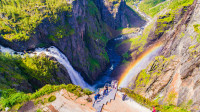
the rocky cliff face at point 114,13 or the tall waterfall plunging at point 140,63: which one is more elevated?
the rocky cliff face at point 114,13

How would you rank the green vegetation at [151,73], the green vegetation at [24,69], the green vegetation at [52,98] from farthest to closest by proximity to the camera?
the green vegetation at [151,73], the green vegetation at [24,69], the green vegetation at [52,98]

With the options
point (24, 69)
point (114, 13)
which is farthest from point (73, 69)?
point (114, 13)

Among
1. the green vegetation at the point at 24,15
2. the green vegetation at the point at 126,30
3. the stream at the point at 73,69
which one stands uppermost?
the green vegetation at the point at 24,15

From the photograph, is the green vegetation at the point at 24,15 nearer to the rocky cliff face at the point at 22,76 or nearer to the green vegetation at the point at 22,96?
the rocky cliff face at the point at 22,76

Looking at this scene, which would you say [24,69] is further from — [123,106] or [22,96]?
[123,106]

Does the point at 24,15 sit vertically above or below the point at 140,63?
above

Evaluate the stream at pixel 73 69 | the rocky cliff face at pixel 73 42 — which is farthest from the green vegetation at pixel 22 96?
the rocky cliff face at pixel 73 42
